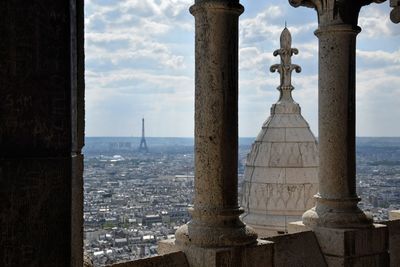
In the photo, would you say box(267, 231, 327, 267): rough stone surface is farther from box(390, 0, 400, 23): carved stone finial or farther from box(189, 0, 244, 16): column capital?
box(390, 0, 400, 23): carved stone finial

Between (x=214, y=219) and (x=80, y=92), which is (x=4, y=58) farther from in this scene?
(x=214, y=219)

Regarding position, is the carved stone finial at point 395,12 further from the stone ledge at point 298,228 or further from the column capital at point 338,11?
the stone ledge at point 298,228

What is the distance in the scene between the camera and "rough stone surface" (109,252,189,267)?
6994 millimetres

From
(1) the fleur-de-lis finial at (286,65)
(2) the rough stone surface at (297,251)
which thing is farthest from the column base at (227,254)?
(1) the fleur-de-lis finial at (286,65)

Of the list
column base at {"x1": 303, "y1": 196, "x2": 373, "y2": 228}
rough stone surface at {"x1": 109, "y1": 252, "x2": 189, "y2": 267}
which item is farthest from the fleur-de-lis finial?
rough stone surface at {"x1": 109, "y1": 252, "x2": 189, "y2": 267}

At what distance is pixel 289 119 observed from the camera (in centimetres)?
1464

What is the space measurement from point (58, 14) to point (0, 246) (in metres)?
1.62

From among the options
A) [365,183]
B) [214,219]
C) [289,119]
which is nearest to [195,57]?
[214,219]

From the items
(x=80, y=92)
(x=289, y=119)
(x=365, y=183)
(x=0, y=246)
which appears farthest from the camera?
(x=365, y=183)

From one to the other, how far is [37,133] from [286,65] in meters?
10.9

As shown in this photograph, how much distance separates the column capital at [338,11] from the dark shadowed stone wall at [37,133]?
6.61 meters

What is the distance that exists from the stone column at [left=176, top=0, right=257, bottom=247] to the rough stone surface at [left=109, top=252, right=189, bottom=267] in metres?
0.23

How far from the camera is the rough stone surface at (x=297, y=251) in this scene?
897 cm

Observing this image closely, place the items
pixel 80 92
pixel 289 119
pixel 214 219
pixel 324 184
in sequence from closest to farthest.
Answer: pixel 80 92
pixel 214 219
pixel 324 184
pixel 289 119
